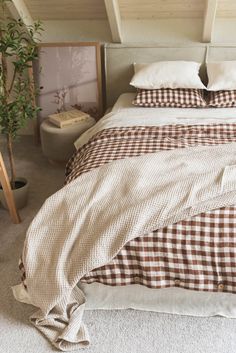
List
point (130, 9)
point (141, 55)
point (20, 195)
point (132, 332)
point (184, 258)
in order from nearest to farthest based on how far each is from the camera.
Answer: point (184, 258) → point (132, 332) → point (20, 195) → point (130, 9) → point (141, 55)

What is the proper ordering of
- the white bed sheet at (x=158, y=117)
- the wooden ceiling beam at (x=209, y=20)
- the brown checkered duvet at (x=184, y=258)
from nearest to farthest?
the brown checkered duvet at (x=184, y=258) < the white bed sheet at (x=158, y=117) < the wooden ceiling beam at (x=209, y=20)

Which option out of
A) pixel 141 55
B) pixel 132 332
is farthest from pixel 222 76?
pixel 132 332

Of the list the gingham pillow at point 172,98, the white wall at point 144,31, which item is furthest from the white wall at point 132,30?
the gingham pillow at point 172,98

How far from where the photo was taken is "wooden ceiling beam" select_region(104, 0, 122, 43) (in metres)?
2.64

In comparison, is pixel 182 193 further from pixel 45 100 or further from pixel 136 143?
pixel 45 100

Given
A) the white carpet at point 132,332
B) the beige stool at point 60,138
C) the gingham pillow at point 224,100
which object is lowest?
the white carpet at point 132,332

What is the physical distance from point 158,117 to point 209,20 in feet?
3.00

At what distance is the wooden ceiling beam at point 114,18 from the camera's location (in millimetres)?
2637

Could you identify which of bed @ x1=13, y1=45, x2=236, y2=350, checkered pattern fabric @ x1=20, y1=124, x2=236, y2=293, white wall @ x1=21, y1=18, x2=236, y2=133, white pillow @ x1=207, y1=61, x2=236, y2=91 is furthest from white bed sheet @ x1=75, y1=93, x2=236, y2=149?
checkered pattern fabric @ x1=20, y1=124, x2=236, y2=293

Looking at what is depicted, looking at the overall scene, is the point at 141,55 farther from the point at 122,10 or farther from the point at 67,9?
the point at 67,9

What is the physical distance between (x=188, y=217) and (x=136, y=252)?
0.78ft

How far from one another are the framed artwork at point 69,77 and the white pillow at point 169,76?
50cm

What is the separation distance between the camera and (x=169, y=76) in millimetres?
2725

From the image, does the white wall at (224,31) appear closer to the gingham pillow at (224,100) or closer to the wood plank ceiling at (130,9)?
the wood plank ceiling at (130,9)
